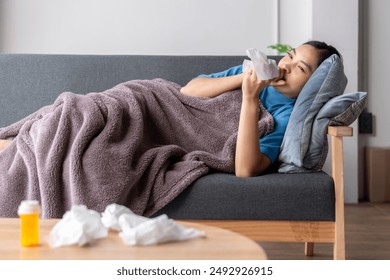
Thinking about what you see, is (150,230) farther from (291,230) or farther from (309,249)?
(309,249)

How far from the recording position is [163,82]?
2400 millimetres

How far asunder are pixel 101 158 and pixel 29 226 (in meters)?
0.73

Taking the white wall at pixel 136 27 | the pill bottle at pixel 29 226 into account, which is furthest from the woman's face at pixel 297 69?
the white wall at pixel 136 27

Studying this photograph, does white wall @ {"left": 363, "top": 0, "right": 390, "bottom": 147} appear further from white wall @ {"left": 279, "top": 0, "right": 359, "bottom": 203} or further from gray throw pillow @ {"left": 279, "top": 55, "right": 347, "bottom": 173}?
gray throw pillow @ {"left": 279, "top": 55, "right": 347, "bottom": 173}

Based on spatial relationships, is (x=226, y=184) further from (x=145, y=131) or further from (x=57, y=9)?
(x=57, y=9)

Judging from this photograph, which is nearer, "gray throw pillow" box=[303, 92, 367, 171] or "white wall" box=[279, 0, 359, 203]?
"gray throw pillow" box=[303, 92, 367, 171]

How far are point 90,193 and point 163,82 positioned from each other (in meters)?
0.70

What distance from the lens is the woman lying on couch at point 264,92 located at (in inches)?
78.7

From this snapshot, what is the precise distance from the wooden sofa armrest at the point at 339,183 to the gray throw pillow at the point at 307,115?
95mm

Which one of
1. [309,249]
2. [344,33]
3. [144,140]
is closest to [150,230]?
[144,140]

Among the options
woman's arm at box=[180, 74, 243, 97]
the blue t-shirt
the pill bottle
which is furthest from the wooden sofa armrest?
the pill bottle

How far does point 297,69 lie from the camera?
7.18ft

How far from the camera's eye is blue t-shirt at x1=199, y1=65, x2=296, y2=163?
214 centimetres

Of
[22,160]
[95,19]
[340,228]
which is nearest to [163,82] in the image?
[22,160]
